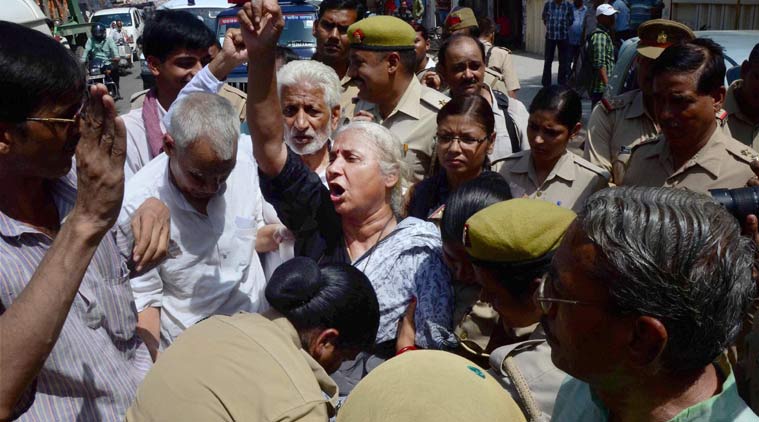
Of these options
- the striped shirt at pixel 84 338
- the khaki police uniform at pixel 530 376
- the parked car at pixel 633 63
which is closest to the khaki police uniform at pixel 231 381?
the striped shirt at pixel 84 338

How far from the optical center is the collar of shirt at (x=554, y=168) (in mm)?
3686

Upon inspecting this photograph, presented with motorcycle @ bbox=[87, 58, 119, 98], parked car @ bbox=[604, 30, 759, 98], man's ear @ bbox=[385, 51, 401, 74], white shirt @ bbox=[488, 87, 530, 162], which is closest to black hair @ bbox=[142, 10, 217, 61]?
man's ear @ bbox=[385, 51, 401, 74]

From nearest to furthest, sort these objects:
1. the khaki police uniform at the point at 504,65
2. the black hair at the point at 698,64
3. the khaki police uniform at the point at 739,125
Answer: the black hair at the point at 698,64 < the khaki police uniform at the point at 739,125 < the khaki police uniform at the point at 504,65

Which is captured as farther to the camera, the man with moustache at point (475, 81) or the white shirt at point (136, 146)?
the man with moustache at point (475, 81)

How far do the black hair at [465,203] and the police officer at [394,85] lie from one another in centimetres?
136

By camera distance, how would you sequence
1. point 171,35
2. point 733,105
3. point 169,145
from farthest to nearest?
point 733,105 < point 171,35 < point 169,145

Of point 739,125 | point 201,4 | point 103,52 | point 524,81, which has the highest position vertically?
point 739,125

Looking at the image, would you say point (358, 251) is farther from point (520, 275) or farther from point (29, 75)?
point (29, 75)

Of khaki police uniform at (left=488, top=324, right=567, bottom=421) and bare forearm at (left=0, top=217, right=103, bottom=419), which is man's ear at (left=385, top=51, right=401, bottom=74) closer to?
khaki police uniform at (left=488, top=324, right=567, bottom=421)

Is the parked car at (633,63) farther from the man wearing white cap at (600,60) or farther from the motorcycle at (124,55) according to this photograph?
the motorcycle at (124,55)

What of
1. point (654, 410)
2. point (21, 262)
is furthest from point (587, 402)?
point (21, 262)

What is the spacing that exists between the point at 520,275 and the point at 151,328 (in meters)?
1.42

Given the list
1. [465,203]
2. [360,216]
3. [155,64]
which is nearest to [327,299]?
[465,203]

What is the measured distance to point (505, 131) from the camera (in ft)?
14.5
